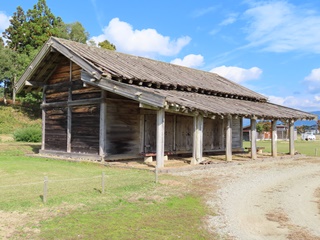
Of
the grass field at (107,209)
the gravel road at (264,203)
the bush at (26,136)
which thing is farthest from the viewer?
the bush at (26,136)

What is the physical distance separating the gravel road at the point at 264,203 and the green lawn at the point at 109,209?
0.65 meters

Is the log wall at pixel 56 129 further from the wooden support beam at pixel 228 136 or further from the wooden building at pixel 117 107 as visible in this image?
the wooden support beam at pixel 228 136

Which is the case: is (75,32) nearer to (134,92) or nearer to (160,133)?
(134,92)

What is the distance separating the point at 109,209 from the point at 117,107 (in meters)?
10.3

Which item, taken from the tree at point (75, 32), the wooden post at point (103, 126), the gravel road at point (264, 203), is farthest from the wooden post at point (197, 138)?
the tree at point (75, 32)

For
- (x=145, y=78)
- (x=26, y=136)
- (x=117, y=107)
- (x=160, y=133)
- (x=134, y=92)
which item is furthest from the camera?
(x=26, y=136)

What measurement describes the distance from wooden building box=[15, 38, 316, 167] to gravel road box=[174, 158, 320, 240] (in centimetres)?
301

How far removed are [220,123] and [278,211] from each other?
15.4 metres

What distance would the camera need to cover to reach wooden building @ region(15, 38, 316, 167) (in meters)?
15.7

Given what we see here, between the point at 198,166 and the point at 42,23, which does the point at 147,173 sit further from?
the point at 42,23

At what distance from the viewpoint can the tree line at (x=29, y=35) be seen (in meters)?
46.8

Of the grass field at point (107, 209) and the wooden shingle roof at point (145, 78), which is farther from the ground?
the wooden shingle roof at point (145, 78)

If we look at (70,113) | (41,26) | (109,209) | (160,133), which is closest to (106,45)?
(41,26)

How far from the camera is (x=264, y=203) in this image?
360 inches
